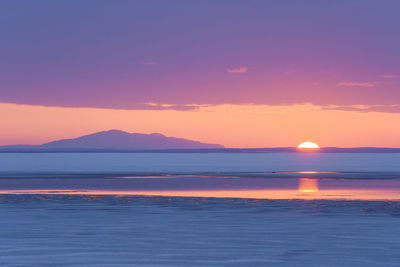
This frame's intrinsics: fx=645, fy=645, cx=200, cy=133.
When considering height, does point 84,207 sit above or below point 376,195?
below

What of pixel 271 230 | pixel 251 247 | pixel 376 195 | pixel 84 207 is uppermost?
pixel 376 195

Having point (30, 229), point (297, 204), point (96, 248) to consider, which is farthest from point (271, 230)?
point (297, 204)

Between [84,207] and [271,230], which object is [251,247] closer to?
[271,230]

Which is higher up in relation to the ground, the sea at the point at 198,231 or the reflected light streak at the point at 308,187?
the reflected light streak at the point at 308,187

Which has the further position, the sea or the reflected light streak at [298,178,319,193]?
the reflected light streak at [298,178,319,193]

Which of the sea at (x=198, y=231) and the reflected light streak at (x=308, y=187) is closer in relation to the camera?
the sea at (x=198, y=231)

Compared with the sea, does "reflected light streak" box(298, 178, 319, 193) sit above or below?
above

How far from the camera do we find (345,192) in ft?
124

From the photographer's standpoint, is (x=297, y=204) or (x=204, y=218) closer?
(x=204, y=218)

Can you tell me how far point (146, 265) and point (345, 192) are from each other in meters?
26.1

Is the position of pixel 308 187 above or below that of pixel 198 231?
above

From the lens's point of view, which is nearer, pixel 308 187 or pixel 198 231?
pixel 198 231

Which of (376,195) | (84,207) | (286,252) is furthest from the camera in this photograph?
(376,195)

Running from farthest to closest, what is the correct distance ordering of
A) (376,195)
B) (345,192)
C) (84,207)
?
(345,192)
(376,195)
(84,207)
